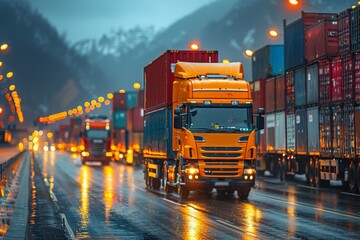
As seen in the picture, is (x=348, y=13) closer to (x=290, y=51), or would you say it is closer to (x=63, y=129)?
(x=290, y=51)

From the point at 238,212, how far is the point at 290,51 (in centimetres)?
1888

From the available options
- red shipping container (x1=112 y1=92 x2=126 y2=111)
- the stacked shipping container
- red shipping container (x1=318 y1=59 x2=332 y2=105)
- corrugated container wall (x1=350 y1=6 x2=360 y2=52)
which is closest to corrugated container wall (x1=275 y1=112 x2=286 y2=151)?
the stacked shipping container

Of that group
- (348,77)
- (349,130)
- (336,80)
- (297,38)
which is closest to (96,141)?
(297,38)

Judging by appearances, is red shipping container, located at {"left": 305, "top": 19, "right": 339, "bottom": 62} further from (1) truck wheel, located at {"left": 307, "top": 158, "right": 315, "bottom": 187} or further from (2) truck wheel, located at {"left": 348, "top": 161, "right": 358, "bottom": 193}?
(2) truck wheel, located at {"left": 348, "top": 161, "right": 358, "bottom": 193}

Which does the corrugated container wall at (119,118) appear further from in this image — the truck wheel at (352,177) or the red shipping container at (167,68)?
the truck wheel at (352,177)

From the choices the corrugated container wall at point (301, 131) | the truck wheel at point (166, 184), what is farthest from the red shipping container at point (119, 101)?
the truck wheel at point (166, 184)

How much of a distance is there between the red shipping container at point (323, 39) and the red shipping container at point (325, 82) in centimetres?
45

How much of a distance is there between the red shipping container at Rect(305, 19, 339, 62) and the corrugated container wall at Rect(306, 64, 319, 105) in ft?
1.57

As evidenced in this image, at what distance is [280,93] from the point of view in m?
42.8

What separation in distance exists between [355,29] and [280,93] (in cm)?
1180

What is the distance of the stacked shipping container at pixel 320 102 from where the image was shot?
3123 centimetres

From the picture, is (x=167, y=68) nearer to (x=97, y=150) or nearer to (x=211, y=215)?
(x=211, y=215)

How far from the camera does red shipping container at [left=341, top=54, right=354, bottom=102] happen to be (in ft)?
102

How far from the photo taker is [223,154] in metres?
27.1
